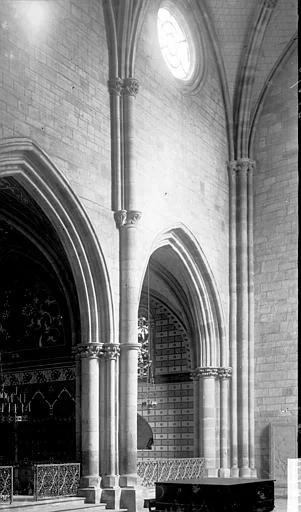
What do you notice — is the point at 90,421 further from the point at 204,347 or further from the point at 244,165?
the point at 244,165

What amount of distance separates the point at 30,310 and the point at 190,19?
7.79 m

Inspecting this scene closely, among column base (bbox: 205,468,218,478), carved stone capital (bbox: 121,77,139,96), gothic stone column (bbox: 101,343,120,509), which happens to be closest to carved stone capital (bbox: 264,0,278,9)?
carved stone capital (bbox: 121,77,139,96)

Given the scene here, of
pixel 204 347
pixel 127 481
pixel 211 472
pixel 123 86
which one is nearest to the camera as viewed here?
pixel 127 481

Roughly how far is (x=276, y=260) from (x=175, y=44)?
5574mm

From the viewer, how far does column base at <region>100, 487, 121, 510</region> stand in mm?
14766

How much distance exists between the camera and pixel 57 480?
49.1 ft

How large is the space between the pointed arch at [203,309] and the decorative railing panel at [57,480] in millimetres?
5067

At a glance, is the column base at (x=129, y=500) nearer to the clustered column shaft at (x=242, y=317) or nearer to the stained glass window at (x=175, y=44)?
the clustered column shaft at (x=242, y=317)

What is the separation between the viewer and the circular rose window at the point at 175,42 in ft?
61.4

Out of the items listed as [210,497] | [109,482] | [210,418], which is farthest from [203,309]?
[210,497]

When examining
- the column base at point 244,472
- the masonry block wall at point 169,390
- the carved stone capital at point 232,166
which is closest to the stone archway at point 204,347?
the column base at point 244,472

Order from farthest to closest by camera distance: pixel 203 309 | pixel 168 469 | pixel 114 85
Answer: pixel 203 309 < pixel 168 469 < pixel 114 85

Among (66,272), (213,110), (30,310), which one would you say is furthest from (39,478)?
(213,110)

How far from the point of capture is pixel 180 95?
1883cm
